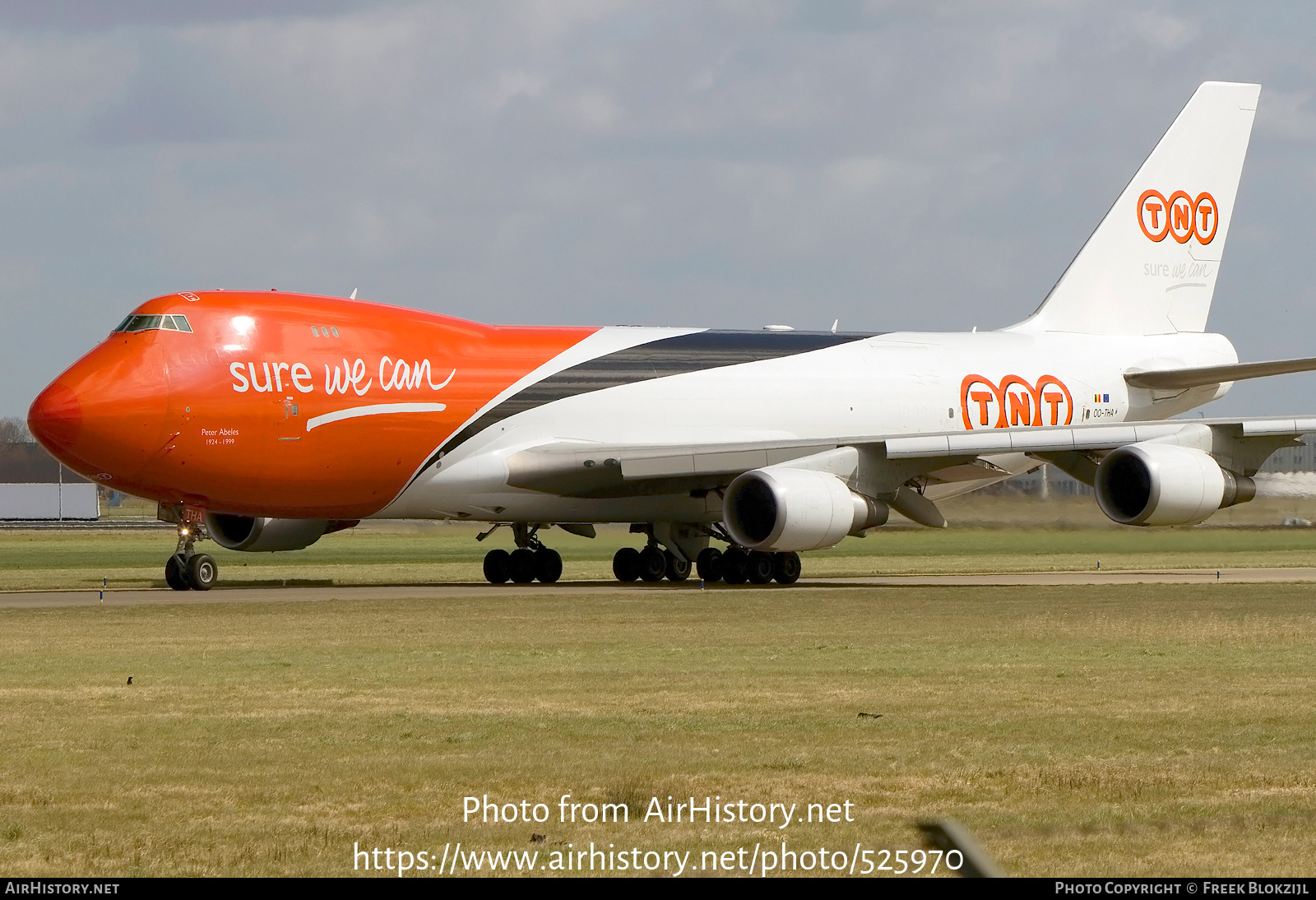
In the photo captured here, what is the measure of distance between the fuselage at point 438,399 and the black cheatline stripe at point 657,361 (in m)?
A: 0.03

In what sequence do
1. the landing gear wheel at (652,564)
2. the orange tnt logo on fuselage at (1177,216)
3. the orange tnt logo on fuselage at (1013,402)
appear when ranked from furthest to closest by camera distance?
the orange tnt logo on fuselage at (1177,216) < the orange tnt logo on fuselage at (1013,402) < the landing gear wheel at (652,564)

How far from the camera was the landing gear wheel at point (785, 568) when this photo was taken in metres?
28.3

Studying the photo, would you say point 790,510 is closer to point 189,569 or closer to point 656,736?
point 189,569

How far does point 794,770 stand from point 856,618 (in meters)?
10.2

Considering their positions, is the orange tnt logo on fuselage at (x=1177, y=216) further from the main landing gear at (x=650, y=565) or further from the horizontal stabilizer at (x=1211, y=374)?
the main landing gear at (x=650, y=565)

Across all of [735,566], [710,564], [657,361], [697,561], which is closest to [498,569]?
[697,561]

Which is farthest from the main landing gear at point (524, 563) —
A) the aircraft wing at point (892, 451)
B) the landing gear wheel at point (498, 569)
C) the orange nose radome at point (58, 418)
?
the orange nose radome at point (58, 418)

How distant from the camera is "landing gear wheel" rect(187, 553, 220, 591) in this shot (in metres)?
26.0

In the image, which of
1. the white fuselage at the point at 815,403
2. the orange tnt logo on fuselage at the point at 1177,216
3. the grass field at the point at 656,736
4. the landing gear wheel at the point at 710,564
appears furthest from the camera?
the orange tnt logo on fuselage at the point at 1177,216

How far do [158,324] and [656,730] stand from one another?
1503 cm

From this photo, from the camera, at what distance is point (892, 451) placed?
87.2ft

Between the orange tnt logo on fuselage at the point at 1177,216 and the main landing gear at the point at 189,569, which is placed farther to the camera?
the orange tnt logo on fuselage at the point at 1177,216

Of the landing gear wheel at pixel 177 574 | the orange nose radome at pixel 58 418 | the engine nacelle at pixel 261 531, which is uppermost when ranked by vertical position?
the orange nose radome at pixel 58 418
